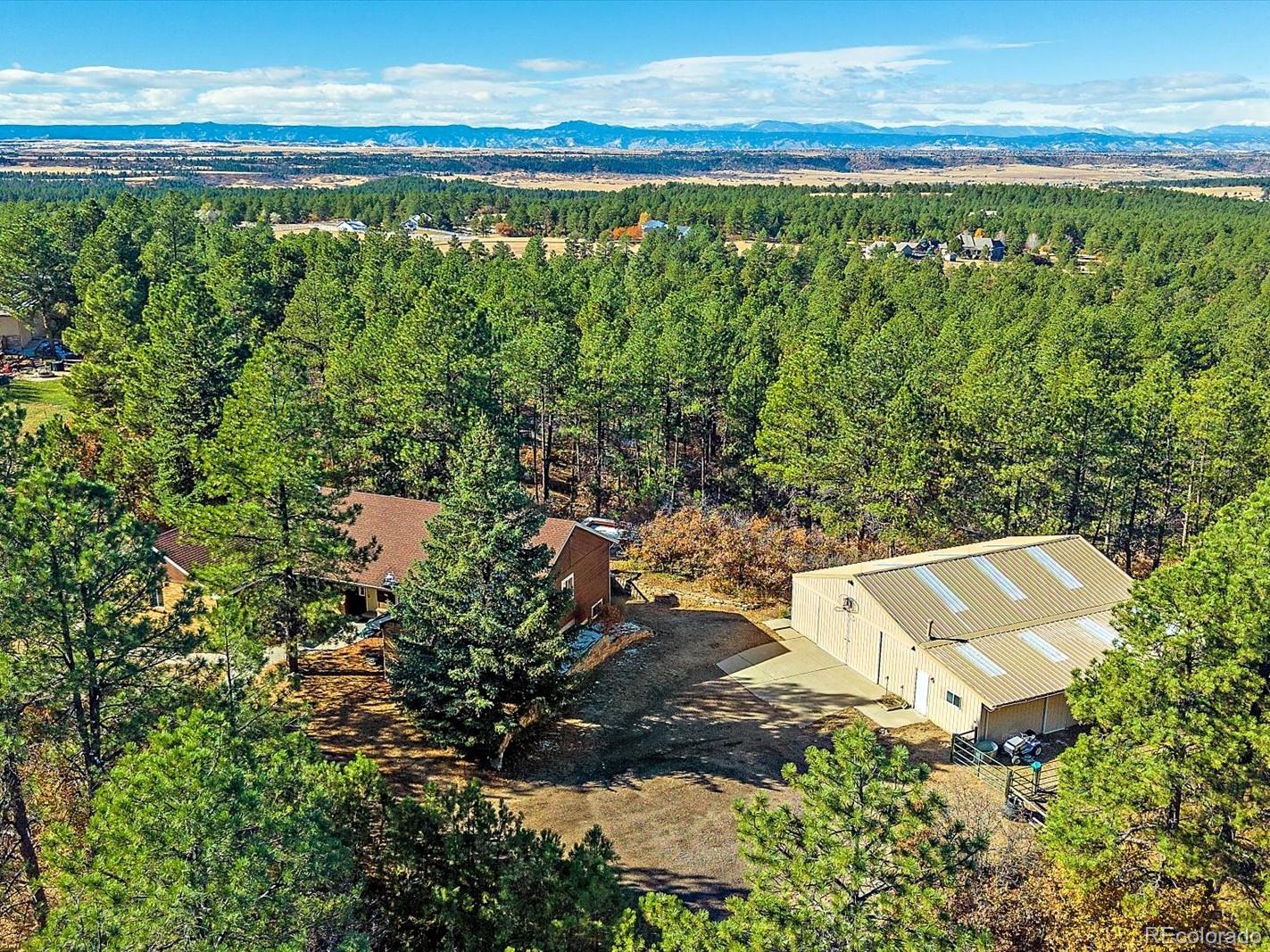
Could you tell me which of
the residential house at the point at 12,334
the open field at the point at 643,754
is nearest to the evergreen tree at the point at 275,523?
the open field at the point at 643,754

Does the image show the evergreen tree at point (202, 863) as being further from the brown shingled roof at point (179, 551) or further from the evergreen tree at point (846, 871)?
the brown shingled roof at point (179, 551)

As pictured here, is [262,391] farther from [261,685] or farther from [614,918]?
[614,918]

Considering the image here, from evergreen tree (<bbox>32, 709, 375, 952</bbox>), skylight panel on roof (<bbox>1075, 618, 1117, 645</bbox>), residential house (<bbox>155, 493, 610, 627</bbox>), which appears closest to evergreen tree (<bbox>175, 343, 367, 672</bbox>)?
residential house (<bbox>155, 493, 610, 627</bbox>)

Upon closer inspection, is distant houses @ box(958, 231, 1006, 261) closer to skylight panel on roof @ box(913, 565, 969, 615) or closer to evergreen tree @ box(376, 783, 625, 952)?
skylight panel on roof @ box(913, 565, 969, 615)

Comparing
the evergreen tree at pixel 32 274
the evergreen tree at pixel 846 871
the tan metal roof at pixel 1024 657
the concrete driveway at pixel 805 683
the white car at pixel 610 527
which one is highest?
the evergreen tree at pixel 32 274

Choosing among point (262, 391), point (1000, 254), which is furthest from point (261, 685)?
point (1000, 254)
